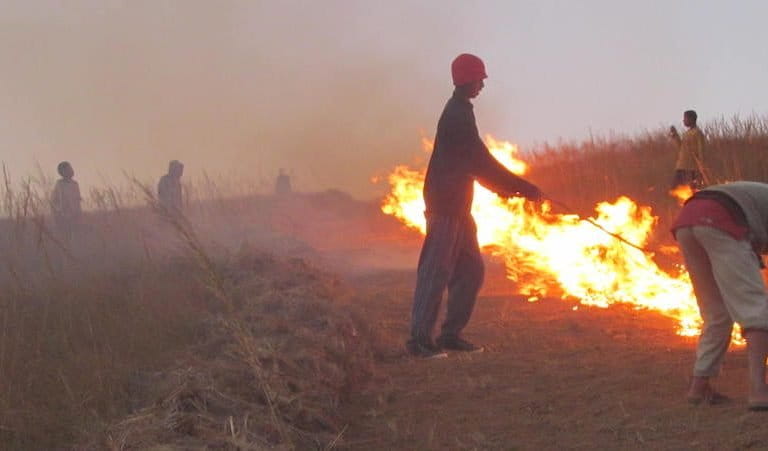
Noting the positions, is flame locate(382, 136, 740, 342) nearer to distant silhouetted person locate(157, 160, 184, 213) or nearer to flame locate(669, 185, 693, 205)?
flame locate(669, 185, 693, 205)

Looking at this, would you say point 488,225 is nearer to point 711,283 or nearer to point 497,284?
point 497,284

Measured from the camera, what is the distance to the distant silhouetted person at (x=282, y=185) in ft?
83.5

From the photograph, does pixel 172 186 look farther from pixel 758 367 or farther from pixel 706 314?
pixel 758 367

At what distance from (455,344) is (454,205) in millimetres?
1073

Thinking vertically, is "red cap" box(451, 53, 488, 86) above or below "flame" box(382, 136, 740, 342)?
above

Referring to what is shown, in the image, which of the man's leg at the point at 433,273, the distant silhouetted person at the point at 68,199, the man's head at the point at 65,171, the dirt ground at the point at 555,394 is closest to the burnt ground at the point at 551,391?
the dirt ground at the point at 555,394

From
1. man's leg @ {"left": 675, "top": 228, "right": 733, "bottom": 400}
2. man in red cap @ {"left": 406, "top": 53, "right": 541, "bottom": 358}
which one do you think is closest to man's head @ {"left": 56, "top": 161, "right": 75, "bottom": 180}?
man in red cap @ {"left": 406, "top": 53, "right": 541, "bottom": 358}

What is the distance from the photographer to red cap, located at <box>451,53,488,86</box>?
6.75m

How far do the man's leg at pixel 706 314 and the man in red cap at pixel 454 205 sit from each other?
2039 millimetres

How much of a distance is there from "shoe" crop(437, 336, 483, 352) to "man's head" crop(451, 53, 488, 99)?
6.15ft

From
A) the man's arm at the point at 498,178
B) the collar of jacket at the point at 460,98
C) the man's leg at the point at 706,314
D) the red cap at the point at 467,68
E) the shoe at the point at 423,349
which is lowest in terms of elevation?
the shoe at the point at 423,349

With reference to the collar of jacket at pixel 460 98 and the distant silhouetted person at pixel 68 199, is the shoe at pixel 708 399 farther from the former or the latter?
the distant silhouetted person at pixel 68 199

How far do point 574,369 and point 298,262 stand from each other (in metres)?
4.29

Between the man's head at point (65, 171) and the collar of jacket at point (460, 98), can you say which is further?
the man's head at point (65, 171)
